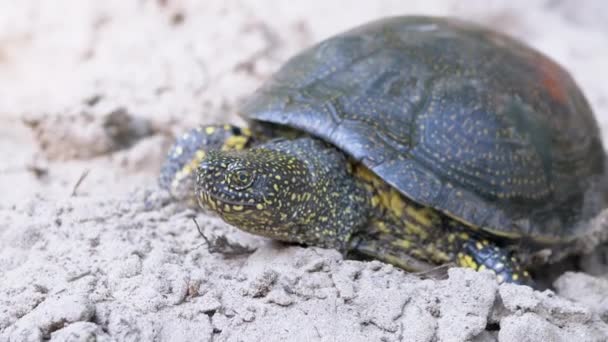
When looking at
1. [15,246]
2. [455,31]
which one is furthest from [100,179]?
[455,31]

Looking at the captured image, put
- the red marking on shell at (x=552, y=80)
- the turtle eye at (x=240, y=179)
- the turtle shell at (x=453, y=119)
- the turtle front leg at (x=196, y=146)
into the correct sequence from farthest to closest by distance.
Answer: the red marking on shell at (x=552, y=80), the turtle front leg at (x=196, y=146), the turtle shell at (x=453, y=119), the turtle eye at (x=240, y=179)

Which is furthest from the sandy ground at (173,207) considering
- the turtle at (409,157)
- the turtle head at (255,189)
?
the turtle at (409,157)

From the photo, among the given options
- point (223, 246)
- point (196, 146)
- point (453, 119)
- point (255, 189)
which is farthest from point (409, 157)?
point (196, 146)

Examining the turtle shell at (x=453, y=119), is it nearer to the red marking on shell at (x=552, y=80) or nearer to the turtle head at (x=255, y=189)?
the red marking on shell at (x=552, y=80)

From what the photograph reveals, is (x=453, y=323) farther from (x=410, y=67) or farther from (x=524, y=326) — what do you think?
(x=410, y=67)

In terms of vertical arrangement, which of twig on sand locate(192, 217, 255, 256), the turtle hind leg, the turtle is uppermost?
the turtle

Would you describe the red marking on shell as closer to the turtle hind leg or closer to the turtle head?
the turtle hind leg

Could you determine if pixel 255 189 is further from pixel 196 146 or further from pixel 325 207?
pixel 196 146

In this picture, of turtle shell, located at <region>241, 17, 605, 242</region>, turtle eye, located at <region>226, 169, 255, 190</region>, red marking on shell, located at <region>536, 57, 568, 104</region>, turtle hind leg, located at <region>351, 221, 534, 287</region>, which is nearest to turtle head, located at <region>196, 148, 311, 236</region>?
turtle eye, located at <region>226, 169, 255, 190</region>
